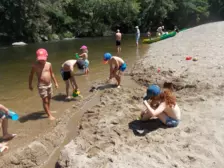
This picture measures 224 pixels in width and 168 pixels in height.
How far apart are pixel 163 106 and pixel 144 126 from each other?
27.0 inches

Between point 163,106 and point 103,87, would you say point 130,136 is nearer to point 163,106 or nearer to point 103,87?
point 163,106

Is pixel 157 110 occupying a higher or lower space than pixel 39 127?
higher

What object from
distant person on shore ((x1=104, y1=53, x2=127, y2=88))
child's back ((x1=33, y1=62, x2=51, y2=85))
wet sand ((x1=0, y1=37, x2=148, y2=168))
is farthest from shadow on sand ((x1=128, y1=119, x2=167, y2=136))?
distant person on shore ((x1=104, y1=53, x2=127, y2=88))

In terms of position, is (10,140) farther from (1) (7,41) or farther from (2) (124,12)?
(2) (124,12)

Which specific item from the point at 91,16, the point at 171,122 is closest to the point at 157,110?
the point at 171,122

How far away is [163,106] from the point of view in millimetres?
4883

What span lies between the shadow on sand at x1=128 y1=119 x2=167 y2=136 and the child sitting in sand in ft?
0.64

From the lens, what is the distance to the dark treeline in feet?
119

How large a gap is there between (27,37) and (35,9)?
14.0ft

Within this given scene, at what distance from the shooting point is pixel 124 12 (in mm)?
45656

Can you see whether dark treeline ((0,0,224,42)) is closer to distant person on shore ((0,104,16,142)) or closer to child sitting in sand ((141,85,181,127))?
distant person on shore ((0,104,16,142))

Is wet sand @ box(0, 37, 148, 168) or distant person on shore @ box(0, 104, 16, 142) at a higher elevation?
distant person on shore @ box(0, 104, 16, 142)

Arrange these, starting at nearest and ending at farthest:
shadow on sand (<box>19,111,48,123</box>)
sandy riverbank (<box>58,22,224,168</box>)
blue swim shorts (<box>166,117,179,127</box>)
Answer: sandy riverbank (<box>58,22,224,168</box>) < blue swim shorts (<box>166,117,179,127</box>) < shadow on sand (<box>19,111,48,123</box>)

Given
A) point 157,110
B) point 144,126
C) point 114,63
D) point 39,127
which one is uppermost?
point 114,63
